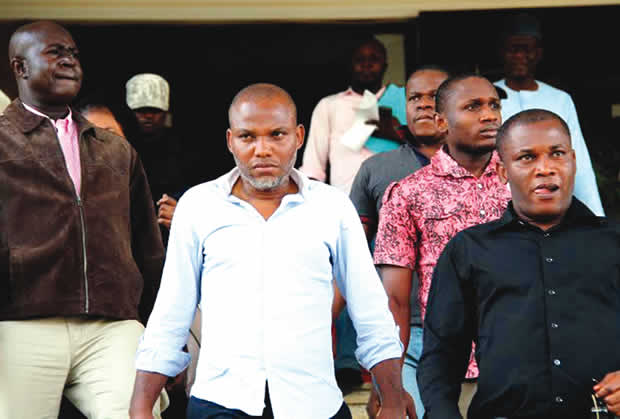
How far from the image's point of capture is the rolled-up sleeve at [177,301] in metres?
3.25

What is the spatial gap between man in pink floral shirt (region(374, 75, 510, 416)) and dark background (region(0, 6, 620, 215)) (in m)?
2.98

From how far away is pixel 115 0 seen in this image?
6.95m

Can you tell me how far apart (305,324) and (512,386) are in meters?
0.69

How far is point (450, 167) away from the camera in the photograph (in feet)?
12.9

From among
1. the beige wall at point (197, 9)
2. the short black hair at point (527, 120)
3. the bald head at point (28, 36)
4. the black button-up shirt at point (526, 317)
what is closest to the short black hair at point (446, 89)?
the short black hair at point (527, 120)

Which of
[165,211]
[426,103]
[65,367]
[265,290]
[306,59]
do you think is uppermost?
[306,59]

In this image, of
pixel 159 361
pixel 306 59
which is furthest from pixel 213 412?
pixel 306 59

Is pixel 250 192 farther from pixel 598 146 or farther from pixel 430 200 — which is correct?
pixel 598 146

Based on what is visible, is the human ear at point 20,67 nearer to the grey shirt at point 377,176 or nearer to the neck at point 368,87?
the grey shirt at point 377,176

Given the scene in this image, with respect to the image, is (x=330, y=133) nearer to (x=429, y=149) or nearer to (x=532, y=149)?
(x=429, y=149)

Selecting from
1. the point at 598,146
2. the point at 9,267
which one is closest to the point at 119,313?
the point at 9,267

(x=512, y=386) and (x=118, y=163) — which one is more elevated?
(x=118, y=163)

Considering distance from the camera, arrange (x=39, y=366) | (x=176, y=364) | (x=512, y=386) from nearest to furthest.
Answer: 1. (x=512, y=386)
2. (x=176, y=364)
3. (x=39, y=366)

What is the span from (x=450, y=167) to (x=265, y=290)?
1.15 meters
